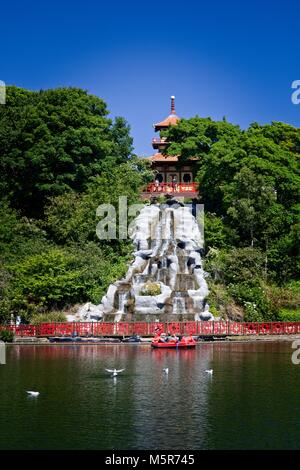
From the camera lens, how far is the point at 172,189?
66500 mm

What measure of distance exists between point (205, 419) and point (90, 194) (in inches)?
1410

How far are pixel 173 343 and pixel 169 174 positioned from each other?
39775 millimetres

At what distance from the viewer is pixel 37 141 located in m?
55.3

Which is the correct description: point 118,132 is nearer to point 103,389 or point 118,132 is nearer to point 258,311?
point 258,311

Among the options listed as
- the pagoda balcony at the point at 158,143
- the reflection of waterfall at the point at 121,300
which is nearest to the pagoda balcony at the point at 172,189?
the pagoda balcony at the point at 158,143

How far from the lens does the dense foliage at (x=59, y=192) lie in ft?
147

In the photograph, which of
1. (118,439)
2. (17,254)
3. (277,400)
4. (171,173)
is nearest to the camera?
(118,439)

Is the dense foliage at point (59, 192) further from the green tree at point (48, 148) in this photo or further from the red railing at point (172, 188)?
the red railing at point (172, 188)

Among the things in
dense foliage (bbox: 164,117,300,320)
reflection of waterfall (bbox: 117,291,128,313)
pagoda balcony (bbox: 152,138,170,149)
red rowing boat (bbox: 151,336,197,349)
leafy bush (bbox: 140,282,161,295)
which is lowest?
red rowing boat (bbox: 151,336,197,349)

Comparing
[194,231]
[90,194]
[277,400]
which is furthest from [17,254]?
[277,400]

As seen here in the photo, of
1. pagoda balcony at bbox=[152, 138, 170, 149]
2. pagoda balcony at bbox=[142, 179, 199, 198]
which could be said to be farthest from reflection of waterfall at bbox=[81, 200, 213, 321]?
pagoda balcony at bbox=[152, 138, 170, 149]

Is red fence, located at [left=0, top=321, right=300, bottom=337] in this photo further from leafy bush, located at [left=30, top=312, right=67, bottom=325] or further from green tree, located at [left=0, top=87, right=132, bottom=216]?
green tree, located at [left=0, top=87, right=132, bottom=216]

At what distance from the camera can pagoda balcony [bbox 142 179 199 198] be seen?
6500 centimetres

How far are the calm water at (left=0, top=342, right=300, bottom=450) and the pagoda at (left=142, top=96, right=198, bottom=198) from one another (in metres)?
32.7
